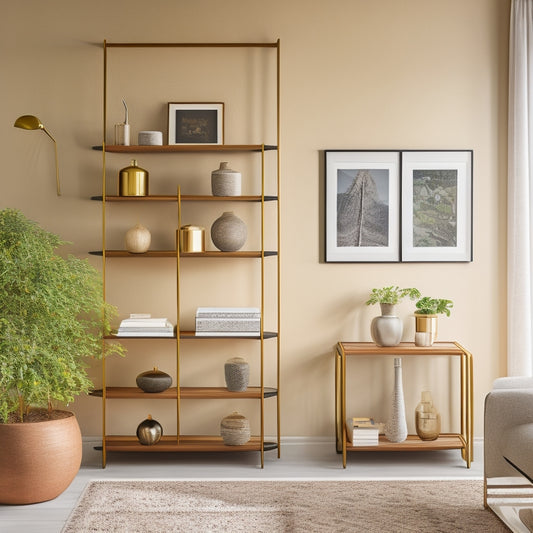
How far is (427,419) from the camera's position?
162 inches

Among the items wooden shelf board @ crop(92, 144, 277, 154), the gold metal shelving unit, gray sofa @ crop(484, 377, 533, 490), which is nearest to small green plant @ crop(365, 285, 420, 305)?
the gold metal shelving unit

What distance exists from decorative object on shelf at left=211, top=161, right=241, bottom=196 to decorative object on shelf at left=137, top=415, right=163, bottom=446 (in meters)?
1.35

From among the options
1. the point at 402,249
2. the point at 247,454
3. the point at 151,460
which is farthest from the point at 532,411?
the point at 151,460

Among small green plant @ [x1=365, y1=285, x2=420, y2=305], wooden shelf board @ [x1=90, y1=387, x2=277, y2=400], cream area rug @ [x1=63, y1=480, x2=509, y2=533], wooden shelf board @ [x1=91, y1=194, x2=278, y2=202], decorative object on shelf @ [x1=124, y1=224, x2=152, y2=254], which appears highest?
wooden shelf board @ [x1=91, y1=194, x2=278, y2=202]

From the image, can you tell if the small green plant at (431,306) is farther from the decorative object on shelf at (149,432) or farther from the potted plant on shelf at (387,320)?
the decorative object on shelf at (149,432)

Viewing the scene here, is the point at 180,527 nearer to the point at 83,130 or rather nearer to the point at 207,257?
the point at 207,257

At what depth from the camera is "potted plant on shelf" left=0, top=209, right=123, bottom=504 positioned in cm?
328

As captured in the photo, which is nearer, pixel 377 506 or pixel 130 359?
pixel 377 506

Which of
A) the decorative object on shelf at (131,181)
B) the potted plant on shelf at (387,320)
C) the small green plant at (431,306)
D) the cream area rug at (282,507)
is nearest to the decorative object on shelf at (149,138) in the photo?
the decorative object on shelf at (131,181)

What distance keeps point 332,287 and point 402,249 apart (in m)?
0.48

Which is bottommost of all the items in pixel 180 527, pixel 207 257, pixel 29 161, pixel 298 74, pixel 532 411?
pixel 180 527

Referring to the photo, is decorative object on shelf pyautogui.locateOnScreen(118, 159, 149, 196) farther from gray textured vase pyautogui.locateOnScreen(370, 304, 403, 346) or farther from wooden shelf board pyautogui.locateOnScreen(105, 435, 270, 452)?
gray textured vase pyautogui.locateOnScreen(370, 304, 403, 346)

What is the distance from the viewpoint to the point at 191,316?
436 centimetres

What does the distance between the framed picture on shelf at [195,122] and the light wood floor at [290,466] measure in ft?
6.16
